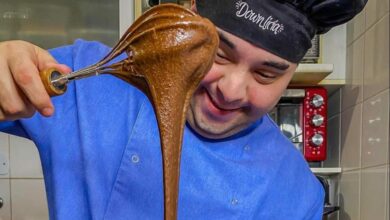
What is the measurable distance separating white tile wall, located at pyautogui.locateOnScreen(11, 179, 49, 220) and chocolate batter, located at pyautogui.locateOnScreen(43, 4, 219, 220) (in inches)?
48.0

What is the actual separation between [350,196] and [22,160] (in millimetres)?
1101

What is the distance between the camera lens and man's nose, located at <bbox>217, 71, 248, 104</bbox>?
27.5 inches

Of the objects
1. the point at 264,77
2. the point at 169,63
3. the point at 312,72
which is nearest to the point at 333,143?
the point at 312,72

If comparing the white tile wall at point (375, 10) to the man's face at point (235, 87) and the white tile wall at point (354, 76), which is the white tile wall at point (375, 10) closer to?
the white tile wall at point (354, 76)

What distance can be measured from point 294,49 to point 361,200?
707 mm

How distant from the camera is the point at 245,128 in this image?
2.77 ft

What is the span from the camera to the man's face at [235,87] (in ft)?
2.29

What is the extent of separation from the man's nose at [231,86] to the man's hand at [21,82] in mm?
286

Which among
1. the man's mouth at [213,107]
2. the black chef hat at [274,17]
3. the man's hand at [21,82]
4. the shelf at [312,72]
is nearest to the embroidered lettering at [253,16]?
the black chef hat at [274,17]

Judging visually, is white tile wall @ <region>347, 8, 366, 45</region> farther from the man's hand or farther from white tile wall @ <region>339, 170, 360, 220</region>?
the man's hand

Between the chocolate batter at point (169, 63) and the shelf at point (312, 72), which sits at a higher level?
the shelf at point (312, 72)

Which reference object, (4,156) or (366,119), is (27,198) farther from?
(366,119)

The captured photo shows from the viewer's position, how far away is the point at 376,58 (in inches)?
45.2

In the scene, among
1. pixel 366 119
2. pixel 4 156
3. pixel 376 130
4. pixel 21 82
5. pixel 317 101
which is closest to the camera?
pixel 21 82
